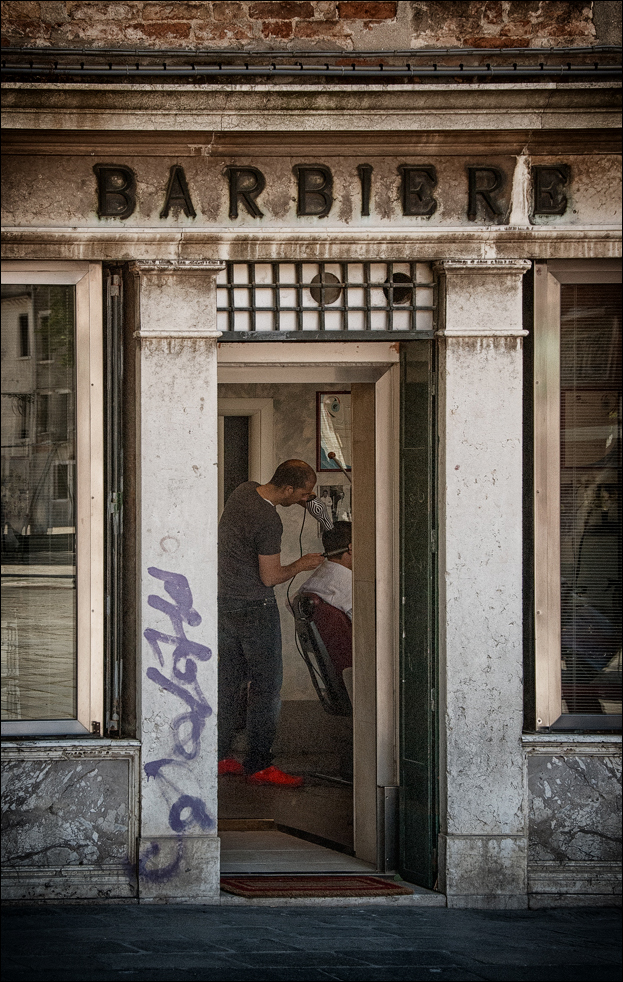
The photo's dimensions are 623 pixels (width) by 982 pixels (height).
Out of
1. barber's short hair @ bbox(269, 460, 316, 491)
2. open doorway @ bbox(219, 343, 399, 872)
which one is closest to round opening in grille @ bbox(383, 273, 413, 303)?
open doorway @ bbox(219, 343, 399, 872)

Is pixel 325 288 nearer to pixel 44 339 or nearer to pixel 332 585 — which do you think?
pixel 44 339

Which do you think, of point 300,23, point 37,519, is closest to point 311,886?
point 37,519

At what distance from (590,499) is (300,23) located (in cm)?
319

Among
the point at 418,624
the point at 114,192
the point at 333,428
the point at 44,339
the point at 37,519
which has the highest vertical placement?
the point at 114,192

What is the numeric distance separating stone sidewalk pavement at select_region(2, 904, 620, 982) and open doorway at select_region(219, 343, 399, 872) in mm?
864

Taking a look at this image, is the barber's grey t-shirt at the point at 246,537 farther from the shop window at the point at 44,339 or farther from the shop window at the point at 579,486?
the shop window at the point at 579,486

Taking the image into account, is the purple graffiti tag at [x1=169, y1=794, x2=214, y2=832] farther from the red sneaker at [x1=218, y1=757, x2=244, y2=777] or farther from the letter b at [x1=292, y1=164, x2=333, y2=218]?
the letter b at [x1=292, y1=164, x2=333, y2=218]

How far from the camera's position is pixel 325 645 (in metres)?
7.89

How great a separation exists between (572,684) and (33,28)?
190 inches

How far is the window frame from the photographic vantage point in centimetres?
664

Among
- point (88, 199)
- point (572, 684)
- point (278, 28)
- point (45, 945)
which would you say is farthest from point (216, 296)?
point (45, 945)

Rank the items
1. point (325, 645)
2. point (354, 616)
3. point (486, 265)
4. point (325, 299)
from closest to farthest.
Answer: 1. point (486, 265)
2. point (325, 299)
3. point (354, 616)
4. point (325, 645)

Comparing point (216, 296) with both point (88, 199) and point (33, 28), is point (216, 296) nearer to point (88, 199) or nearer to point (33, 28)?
point (88, 199)

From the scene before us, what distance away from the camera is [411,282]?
678cm
